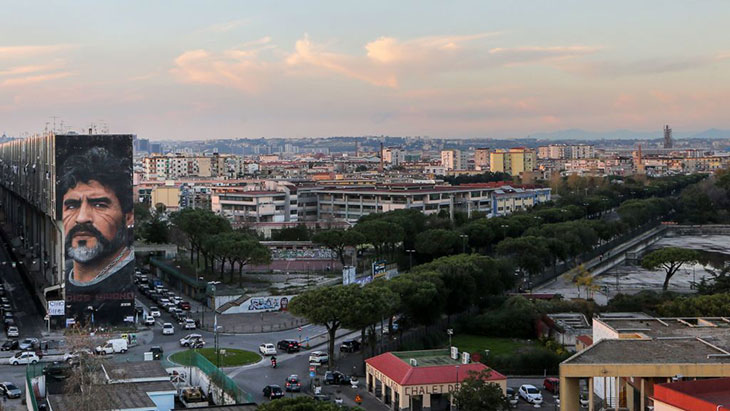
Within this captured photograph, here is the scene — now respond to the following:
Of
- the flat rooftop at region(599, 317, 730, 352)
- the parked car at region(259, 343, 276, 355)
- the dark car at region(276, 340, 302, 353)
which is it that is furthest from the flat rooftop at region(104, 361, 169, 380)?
the flat rooftop at region(599, 317, 730, 352)

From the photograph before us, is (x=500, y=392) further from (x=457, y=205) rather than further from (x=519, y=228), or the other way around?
(x=457, y=205)

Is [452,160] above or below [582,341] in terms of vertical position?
above

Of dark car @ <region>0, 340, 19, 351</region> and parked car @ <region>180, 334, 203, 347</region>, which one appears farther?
parked car @ <region>180, 334, 203, 347</region>

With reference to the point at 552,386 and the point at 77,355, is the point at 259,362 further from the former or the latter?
the point at 552,386

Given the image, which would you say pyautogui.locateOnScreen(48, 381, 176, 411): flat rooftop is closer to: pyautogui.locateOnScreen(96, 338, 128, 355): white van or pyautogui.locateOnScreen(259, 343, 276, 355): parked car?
pyautogui.locateOnScreen(259, 343, 276, 355): parked car

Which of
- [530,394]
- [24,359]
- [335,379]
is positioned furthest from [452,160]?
[530,394]

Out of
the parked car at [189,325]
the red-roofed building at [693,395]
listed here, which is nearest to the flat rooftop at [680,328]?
the red-roofed building at [693,395]
